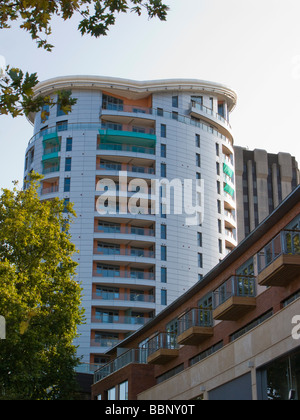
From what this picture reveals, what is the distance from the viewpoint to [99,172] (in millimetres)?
76250

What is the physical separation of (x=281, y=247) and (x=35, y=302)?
16.7 metres

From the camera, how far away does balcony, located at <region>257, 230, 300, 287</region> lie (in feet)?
79.9

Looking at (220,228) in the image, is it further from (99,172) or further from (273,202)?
(273,202)

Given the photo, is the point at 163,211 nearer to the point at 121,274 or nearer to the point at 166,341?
the point at 121,274

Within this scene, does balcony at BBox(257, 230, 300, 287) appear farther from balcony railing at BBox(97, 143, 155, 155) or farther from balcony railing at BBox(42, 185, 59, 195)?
balcony railing at BBox(97, 143, 155, 155)

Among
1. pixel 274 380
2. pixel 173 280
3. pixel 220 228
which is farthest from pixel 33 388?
pixel 220 228

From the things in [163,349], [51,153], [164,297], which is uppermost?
[51,153]

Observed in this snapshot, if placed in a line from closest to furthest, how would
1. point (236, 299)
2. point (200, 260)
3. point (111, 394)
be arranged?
point (236, 299), point (111, 394), point (200, 260)

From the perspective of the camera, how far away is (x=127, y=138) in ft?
254

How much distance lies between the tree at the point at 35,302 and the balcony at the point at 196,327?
709 centimetres

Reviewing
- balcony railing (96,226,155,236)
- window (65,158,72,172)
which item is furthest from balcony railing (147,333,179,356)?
window (65,158,72,172)

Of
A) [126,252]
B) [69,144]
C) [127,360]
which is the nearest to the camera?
[127,360]

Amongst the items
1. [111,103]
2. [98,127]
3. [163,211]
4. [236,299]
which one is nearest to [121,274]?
[163,211]
